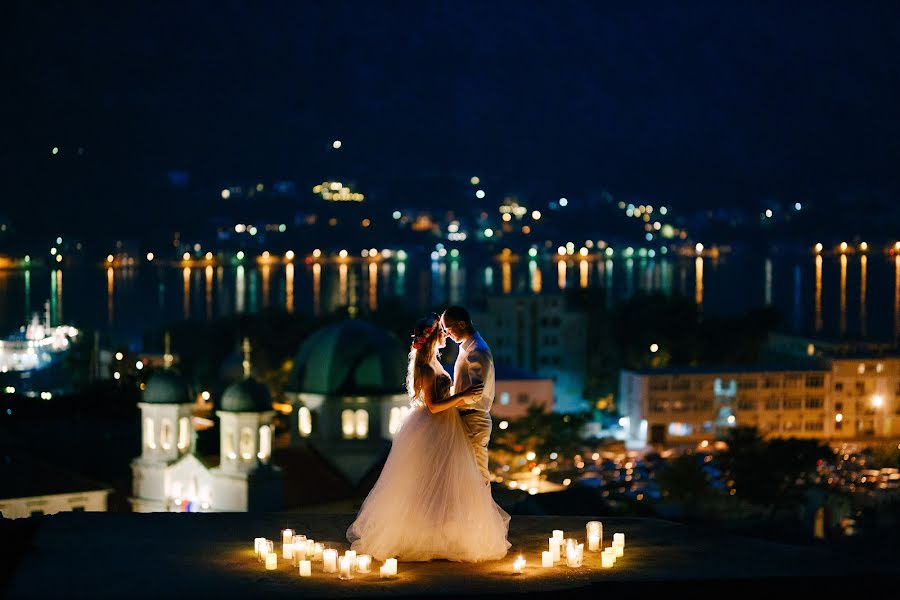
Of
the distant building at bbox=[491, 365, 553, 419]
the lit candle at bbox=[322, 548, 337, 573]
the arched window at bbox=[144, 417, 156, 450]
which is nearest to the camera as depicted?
the lit candle at bbox=[322, 548, 337, 573]

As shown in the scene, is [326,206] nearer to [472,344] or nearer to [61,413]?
[61,413]

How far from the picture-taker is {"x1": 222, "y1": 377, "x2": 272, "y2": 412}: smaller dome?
59.3 ft

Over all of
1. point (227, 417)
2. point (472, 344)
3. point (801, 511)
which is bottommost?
point (801, 511)

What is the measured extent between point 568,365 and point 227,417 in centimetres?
3037

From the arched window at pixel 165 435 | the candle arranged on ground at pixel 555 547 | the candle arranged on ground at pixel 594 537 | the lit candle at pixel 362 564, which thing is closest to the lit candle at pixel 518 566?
the candle arranged on ground at pixel 555 547

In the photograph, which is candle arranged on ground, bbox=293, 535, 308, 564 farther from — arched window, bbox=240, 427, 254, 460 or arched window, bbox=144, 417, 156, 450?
arched window, bbox=144, 417, 156, 450

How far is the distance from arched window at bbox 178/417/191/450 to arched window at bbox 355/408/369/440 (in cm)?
222

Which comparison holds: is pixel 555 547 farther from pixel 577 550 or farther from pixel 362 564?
pixel 362 564

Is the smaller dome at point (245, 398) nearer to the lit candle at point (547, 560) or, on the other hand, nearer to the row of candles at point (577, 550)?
the row of candles at point (577, 550)

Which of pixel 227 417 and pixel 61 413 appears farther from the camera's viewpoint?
pixel 61 413

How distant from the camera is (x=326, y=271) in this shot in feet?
403

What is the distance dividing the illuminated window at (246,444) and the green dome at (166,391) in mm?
1507

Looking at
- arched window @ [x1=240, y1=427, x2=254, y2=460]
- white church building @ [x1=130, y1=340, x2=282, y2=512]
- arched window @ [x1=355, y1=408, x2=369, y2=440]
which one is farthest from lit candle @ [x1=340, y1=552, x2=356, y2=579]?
arched window @ [x1=355, y1=408, x2=369, y2=440]

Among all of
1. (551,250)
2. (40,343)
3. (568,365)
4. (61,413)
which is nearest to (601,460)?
(61,413)
